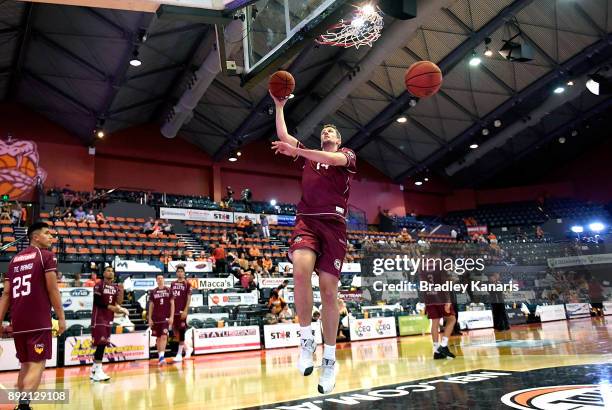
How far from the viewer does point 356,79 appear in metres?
21.4

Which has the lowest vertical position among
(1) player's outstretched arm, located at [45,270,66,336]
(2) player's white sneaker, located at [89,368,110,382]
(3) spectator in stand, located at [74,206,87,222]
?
(2) player's white sneaker, located at [89,368,110,382]

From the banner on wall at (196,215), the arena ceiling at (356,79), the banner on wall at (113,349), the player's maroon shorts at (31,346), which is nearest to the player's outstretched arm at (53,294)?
the player's maroon shorts at (31,346)

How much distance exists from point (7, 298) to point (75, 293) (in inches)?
335

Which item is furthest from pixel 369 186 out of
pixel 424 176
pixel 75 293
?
pixel 75 293

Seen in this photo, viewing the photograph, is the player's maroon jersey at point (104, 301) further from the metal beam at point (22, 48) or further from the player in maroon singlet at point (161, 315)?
the metal beam at point (22, 48)

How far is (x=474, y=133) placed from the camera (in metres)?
26.8

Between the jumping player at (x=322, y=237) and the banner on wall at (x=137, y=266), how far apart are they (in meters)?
12.6

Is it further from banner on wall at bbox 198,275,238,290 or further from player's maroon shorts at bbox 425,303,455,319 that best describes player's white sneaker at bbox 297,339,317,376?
banner on wall at bbox 198,275,238,290

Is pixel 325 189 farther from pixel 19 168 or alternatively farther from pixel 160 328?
pixel 19 168

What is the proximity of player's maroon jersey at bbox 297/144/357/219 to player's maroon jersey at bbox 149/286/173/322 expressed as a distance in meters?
7.11

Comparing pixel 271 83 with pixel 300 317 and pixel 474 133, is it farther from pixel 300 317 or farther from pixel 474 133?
pixel 474 133

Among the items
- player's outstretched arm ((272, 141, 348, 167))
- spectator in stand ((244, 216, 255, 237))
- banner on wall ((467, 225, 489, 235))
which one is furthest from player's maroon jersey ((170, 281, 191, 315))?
banner on wall ((467, 225, 489, 235))

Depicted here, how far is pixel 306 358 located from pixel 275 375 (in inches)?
152

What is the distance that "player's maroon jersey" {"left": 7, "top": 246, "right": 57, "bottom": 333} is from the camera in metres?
4.72
